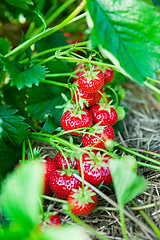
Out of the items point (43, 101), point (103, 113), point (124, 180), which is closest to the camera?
point (124, 180)

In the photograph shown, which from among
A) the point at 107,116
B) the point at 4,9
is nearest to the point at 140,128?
the point at 107,116

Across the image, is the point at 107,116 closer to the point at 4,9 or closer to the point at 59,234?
the point at 59,234

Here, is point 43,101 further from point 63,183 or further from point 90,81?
point 63,183

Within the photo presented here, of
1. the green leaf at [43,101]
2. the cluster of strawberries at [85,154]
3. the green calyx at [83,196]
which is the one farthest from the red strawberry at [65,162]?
the green leaf at [43,101]

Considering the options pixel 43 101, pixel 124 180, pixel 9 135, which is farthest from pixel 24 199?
pixel 43 101

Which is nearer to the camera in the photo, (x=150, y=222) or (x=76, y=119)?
(x=150, y=222)
